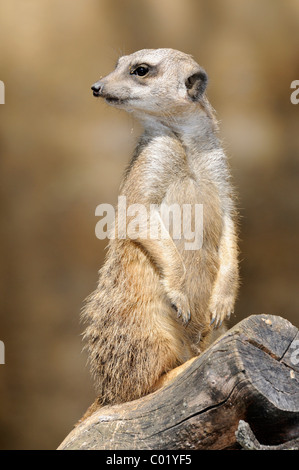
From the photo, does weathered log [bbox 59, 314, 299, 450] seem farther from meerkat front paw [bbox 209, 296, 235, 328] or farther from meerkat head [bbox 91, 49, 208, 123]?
meerkat head [bbox 91, 49, 208, 123]

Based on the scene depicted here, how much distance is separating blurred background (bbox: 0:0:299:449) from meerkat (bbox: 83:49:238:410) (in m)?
0.83

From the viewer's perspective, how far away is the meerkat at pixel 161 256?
205 cm

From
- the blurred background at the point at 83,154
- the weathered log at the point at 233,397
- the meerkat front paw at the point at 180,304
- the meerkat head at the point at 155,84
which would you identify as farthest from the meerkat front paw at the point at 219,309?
the blurred background at the point at 83,154

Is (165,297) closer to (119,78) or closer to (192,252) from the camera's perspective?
(192,252)

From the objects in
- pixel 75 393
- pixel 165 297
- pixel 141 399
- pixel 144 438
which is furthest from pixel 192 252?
pixel 75 393

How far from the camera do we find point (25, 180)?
121 inches

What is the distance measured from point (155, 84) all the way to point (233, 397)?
3.46 ft

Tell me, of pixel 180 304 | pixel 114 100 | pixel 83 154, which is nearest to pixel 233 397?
pixel 180 304

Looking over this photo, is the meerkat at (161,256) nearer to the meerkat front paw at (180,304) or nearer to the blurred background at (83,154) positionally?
the meerkat front paw at (180,304)

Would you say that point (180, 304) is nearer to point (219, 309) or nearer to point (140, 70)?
point (219, 309)

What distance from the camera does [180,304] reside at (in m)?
2.04

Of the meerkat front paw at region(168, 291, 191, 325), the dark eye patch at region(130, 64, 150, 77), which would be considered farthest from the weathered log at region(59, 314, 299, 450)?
the dark eye patch at region(130, 64, 150, 77)

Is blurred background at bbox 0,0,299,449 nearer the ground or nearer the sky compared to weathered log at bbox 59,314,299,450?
nearer the sky

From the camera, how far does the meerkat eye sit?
2.10 metres
